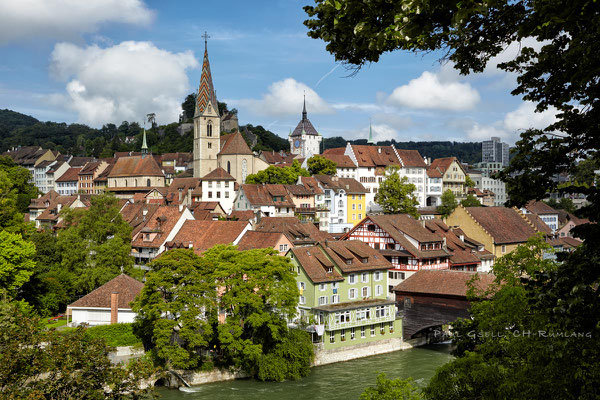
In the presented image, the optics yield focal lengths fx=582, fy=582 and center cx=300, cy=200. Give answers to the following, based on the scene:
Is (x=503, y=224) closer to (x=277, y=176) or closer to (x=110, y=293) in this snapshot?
(x=277, y=176)

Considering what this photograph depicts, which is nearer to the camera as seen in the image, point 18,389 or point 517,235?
point 18,389

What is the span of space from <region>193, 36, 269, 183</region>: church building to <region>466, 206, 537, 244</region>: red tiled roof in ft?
113

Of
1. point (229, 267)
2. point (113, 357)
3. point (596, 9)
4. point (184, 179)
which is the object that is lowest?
point (113, 357)

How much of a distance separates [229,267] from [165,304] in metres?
3.81

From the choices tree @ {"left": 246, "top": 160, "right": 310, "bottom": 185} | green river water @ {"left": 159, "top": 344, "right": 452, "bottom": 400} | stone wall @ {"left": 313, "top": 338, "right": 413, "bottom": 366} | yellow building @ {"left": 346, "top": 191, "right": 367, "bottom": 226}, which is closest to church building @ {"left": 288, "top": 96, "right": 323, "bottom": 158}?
yellow building @ {"left": 346, "top": 191, "right": 367, "bottom": 226}

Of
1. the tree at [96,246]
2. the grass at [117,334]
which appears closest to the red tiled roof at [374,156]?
the tree at [96,246]

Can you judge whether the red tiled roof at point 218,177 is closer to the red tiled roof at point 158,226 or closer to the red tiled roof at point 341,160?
the red tiled roof at point 158,226

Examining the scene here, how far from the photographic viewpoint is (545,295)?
5.88 meters

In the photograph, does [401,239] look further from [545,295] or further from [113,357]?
[545,295]

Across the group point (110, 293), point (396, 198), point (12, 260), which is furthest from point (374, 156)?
point (12, 260)

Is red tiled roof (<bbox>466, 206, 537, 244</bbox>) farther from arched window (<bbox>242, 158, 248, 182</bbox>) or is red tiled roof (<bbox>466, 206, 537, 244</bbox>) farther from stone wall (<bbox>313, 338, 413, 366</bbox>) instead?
arched window (<bbox>242, 158, 248, 182</bbox>)

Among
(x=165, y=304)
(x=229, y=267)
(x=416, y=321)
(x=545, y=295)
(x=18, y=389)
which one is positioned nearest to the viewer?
(x=545, y=295)

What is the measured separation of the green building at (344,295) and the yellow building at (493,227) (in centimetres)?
1501

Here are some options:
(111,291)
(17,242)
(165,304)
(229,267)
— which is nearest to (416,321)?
(229,267)
